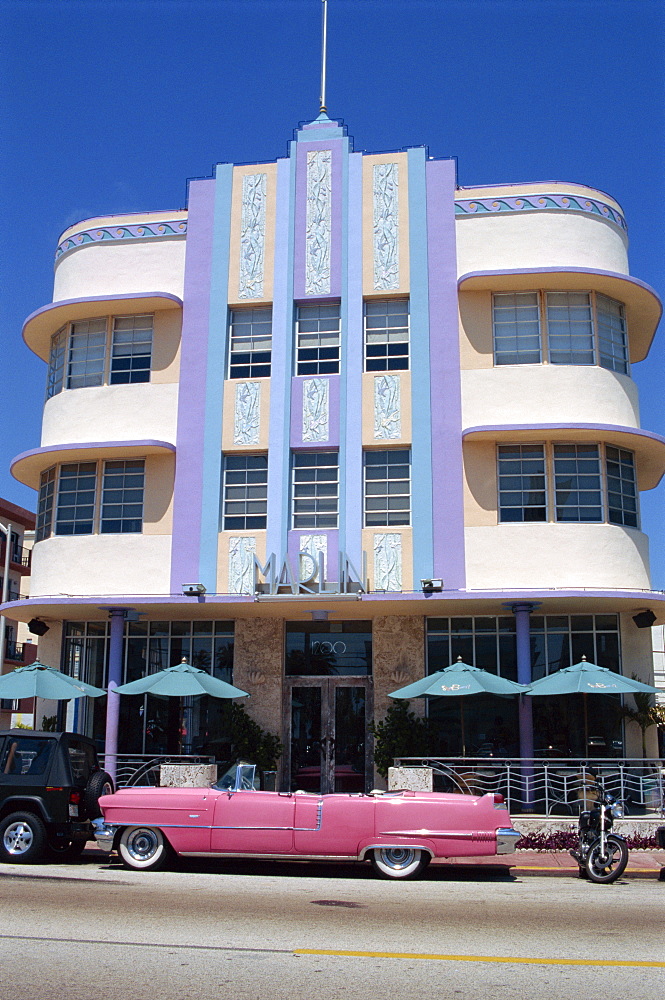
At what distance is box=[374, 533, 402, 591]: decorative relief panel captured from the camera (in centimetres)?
1997

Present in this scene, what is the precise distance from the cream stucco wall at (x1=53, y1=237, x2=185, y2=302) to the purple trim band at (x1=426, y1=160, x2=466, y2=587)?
5.74m

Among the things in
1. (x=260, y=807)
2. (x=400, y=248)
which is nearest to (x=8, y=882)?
(x=260, y=807)

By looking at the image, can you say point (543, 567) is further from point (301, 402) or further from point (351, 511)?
point (301, 402)

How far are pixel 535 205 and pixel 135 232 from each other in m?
9.03

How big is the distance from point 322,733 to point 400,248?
34.7 feet

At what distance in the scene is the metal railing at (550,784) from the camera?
17484 mm

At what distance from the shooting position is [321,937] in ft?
29.7

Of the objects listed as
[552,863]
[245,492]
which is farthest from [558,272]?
[552,863]

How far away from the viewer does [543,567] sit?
19438 millimetres

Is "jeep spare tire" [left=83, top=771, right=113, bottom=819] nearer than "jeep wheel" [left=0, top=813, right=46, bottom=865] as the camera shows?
No

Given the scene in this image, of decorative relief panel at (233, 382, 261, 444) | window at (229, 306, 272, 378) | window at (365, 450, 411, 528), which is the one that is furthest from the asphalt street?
window at (229, 306, 272, 378)

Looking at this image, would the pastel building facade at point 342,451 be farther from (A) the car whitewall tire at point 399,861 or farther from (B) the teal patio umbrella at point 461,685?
(A) the car whitewall tire at point 399,861

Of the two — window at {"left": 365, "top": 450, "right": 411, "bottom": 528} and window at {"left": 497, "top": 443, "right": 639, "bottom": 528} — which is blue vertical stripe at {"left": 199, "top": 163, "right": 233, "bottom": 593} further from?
window at {"left": 497, "top": 443, "right": 639, "bottom": 528}

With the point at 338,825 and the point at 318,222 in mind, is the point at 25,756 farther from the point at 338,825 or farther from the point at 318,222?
the point at 318,222
